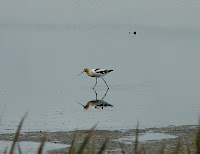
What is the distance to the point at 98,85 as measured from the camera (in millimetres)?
21797

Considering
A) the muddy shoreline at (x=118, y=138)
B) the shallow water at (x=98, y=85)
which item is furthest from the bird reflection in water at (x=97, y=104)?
the muddy shoreline at (x=118, y=138)

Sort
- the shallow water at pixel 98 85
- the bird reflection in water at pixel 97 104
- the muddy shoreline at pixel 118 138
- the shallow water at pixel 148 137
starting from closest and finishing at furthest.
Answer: the muddy shoreline at pixel 118 138
the shallow water at pixel 148 137
the shallow water at pixel 98 85
the bird reflection in water at pixel 97 104

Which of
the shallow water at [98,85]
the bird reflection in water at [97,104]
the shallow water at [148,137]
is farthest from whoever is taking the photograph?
the bird reflection in water at [97,104]

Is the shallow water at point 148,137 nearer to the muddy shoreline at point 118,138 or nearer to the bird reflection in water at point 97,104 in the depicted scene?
the muddy shoreline at point 118,138

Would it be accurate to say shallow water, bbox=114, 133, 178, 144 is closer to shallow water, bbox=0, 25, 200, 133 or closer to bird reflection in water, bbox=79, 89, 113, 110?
shallow water, bbox=0, 25, 200, 133

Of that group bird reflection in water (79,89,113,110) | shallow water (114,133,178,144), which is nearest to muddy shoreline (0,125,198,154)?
shallow water (114,133,178,144)

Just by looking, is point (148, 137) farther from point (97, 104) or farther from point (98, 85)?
point (98, 85)

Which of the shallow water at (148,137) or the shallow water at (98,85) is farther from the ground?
the shallow water at (98,85)

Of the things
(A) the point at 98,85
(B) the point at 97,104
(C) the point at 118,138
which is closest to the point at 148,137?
(C) the point at 118,138

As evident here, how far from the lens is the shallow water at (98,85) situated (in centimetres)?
1408

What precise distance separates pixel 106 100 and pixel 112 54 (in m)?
15.9

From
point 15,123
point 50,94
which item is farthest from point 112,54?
point 15,123

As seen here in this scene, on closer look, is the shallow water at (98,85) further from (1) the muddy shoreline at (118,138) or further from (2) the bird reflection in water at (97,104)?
(1) the muddy shoreline at (118,138)

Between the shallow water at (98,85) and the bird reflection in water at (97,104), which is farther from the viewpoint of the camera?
the bird reflection in water at (97,104)
